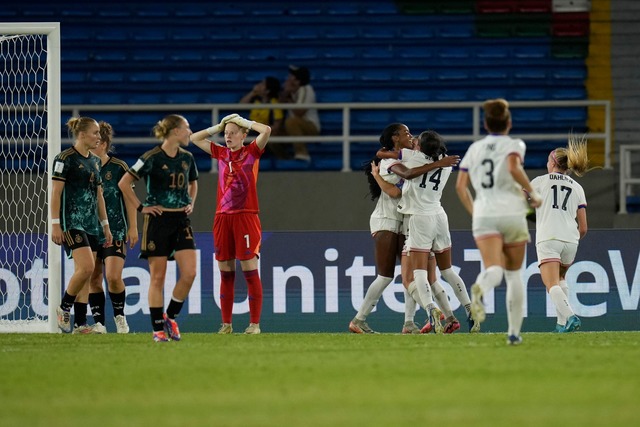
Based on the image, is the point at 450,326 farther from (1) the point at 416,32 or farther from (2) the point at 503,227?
(1) the point at 416,32

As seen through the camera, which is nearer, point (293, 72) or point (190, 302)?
point (190, 302)

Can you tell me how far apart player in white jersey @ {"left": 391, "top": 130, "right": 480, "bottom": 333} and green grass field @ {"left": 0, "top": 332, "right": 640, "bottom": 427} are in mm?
1474

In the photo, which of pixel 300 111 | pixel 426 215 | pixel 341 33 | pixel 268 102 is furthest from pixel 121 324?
pixel 341 33

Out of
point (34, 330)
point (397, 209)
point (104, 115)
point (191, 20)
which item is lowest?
point (34, 330)

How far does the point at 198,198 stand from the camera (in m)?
15.4

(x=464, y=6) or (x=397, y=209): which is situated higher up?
(x=464, y=6)

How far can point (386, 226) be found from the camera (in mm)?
11469

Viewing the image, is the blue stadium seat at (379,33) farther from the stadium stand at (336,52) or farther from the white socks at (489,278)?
the white socks at (489,278)

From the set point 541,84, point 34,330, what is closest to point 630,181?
point 541,84

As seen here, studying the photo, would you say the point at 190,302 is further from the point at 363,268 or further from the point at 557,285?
the point at 557,285

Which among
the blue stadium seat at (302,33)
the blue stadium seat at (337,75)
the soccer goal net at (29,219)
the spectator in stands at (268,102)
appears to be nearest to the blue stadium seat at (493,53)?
the blue stadium seat at (337,75)

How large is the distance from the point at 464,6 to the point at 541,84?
2060mm

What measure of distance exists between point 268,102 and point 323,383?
11.1m

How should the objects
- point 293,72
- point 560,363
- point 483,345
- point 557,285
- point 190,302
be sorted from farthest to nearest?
point 293,72
point 190,302
point 557,285
point 483,345
point 560,363
